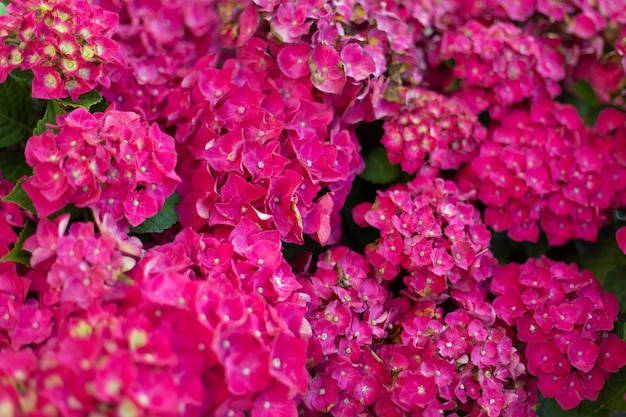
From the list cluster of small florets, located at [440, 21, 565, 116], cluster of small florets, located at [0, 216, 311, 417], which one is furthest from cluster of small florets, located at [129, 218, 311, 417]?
cluster of small florets, located at [440, 21, 565, 116]

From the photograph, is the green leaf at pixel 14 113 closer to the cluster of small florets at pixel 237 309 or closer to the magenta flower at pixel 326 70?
the cluster of small florets at pixel 237 309

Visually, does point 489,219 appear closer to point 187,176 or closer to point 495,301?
point 495,301

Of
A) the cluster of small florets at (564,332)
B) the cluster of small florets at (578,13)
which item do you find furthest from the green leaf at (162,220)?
the cluster of small florets at (578,13)

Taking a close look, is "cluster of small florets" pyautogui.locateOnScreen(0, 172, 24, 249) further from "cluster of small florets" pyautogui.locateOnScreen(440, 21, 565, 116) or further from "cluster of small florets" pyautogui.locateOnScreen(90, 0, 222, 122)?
"cluster of small florets" pyautogui.locateOnScreen(440, 21, 565, 116)

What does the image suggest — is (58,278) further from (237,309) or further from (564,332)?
(564,332)

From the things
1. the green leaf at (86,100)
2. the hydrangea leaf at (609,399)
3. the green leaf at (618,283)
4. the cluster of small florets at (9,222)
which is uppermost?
the green leaf at (86,100)

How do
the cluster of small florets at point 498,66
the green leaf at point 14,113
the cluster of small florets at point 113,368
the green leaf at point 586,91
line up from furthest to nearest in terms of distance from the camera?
the green leaf at point 586,91, the cluster of small florets at point 498,66, the green leaf at point 14,113, the cluster of small florets at point 113,368

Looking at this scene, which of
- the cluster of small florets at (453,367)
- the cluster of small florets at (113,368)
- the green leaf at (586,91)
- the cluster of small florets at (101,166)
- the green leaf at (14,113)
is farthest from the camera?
the green leaf at (586,91)
